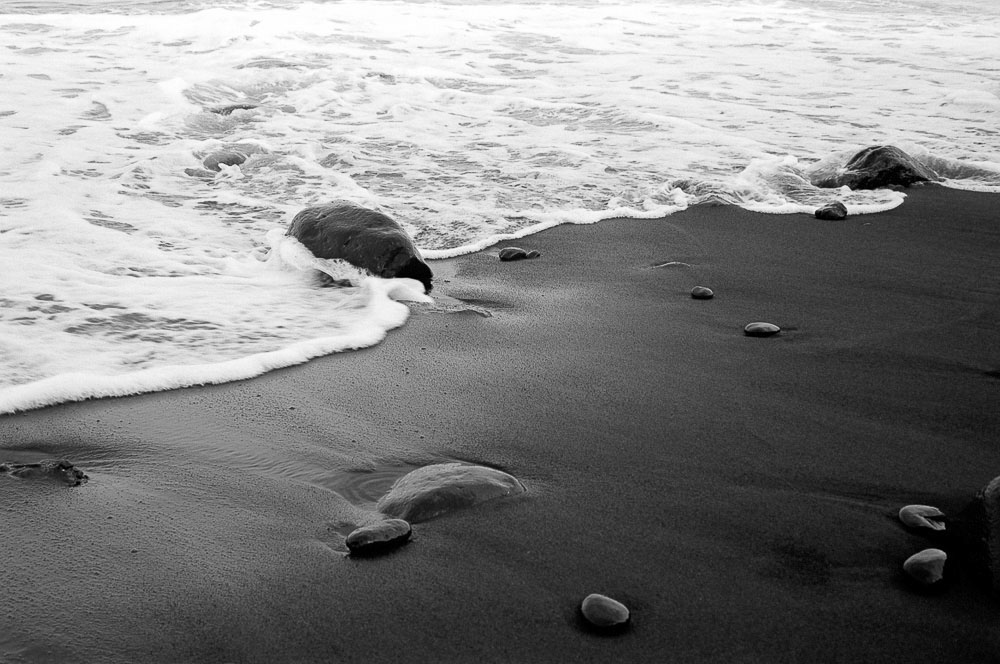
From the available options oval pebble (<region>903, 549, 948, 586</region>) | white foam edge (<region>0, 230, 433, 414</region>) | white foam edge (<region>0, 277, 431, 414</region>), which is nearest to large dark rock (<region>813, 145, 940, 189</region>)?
white foam edge (<region>0, 230, 433, 414</region>)

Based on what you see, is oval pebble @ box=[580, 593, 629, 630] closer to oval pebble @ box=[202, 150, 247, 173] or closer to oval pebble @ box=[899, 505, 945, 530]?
oval pebble @ box=[899, 505, 945, 530]

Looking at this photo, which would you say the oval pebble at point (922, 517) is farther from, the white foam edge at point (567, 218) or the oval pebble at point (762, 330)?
the white foam edge at point (567, 218)

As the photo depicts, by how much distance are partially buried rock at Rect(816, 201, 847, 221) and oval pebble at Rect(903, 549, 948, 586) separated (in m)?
3.68

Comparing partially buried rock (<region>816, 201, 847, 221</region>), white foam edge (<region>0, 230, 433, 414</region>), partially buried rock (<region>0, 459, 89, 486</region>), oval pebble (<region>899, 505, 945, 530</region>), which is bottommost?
white foam edge (<region>0, 230, 433, 414</region>)

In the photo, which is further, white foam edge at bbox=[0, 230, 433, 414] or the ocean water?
the ocean water

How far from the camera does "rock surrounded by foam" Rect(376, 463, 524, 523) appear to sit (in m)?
2.34

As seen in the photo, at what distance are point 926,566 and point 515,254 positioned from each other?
3.06 m

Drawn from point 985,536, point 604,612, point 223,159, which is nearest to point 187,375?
point 604,612

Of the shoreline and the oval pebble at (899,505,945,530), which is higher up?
the oval pebble at (899,505,945,530)

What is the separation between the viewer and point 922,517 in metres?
2.22

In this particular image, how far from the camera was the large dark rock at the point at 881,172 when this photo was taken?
607cm

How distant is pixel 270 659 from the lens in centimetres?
179

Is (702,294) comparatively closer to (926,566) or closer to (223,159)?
(926,566)

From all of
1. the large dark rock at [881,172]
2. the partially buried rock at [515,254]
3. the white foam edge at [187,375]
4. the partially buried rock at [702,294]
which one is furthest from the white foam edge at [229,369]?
the large dark rock at [881,172]
